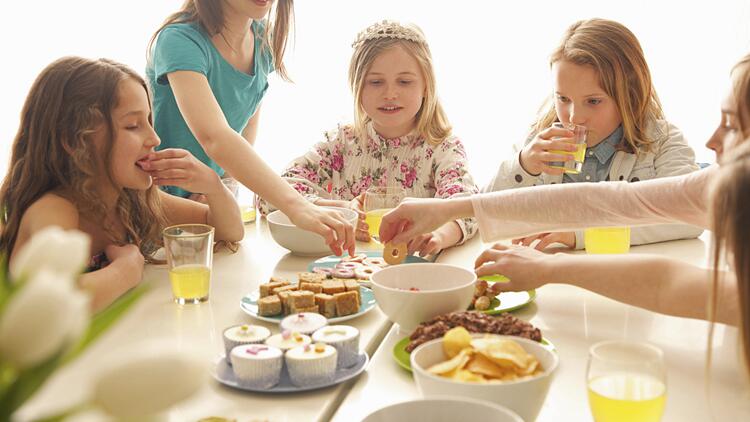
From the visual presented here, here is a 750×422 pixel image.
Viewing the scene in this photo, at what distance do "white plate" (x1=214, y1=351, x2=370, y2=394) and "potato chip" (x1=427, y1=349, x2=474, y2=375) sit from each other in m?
0.17

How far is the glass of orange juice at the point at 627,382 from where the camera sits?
36.9 inches

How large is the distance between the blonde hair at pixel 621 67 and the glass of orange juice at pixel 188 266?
116 cm

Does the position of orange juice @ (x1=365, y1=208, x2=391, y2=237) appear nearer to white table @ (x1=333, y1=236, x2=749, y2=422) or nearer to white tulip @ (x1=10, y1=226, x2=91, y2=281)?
white table @ (x1=333, y1=236, x2=749, y2=422)

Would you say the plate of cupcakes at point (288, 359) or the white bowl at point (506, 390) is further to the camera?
the plate of cupcakes at point (288, 359)

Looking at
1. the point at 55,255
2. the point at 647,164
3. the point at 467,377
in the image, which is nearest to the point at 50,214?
the point at 467,377

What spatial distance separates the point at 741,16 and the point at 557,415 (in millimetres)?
2752

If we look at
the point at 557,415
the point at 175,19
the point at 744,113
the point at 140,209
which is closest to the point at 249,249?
the point at 140,209

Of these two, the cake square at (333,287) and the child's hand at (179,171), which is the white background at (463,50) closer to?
the child's hand at (179,171)

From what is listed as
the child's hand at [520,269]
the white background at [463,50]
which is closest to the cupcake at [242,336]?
the child's hand at [520,269]

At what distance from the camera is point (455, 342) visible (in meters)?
1.03

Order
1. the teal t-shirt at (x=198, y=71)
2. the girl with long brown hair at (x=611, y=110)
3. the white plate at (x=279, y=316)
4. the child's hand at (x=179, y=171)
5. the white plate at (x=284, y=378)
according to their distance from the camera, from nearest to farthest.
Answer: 1. the white plate at (x=284, y=378)
2. the white plate at (x=279, y=316)
3. the child's hand at (x=179, y=171)
4. the teal t-shirt at (x=198, y=71)
5. the girl with long brown hair at (x=611, y=110)

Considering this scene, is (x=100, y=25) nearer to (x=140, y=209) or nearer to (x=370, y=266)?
(x=140, y=209)

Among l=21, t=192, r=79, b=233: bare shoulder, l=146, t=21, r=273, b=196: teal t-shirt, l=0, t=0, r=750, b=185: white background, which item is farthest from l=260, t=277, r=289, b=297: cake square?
l=0, t=0, r=750, b=185: white background

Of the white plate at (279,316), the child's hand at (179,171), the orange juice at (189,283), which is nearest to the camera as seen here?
the white plate at (279,316)
